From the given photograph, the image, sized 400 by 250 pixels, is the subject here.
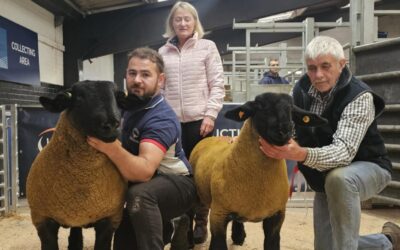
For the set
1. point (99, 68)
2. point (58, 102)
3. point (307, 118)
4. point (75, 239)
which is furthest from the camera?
point (99, 68)

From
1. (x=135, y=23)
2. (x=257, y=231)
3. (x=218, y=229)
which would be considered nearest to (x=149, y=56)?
(x=218, y=229)

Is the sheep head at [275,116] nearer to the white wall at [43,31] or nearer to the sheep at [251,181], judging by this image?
the sheep at [251,181]

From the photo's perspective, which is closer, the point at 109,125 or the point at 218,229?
the point at 109,125

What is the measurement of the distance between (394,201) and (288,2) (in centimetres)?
602

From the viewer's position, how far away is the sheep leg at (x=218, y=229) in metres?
2.51

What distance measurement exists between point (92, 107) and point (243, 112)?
88cm

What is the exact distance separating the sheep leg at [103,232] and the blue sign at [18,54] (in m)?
5.01

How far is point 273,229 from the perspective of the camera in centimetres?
258

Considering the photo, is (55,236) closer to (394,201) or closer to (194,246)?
(194,246)

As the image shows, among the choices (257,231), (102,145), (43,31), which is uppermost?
(43,31)

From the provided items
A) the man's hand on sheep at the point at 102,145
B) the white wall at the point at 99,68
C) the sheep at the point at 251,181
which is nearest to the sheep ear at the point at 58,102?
the man's hand on sheep at the point at 102,145

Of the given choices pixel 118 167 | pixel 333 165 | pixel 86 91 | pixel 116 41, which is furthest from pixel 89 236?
pixel 116 41

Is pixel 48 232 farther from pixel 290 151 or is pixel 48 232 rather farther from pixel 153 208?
pixel 290 151

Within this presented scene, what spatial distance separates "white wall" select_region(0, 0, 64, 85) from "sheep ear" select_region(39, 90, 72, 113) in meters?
5.57
